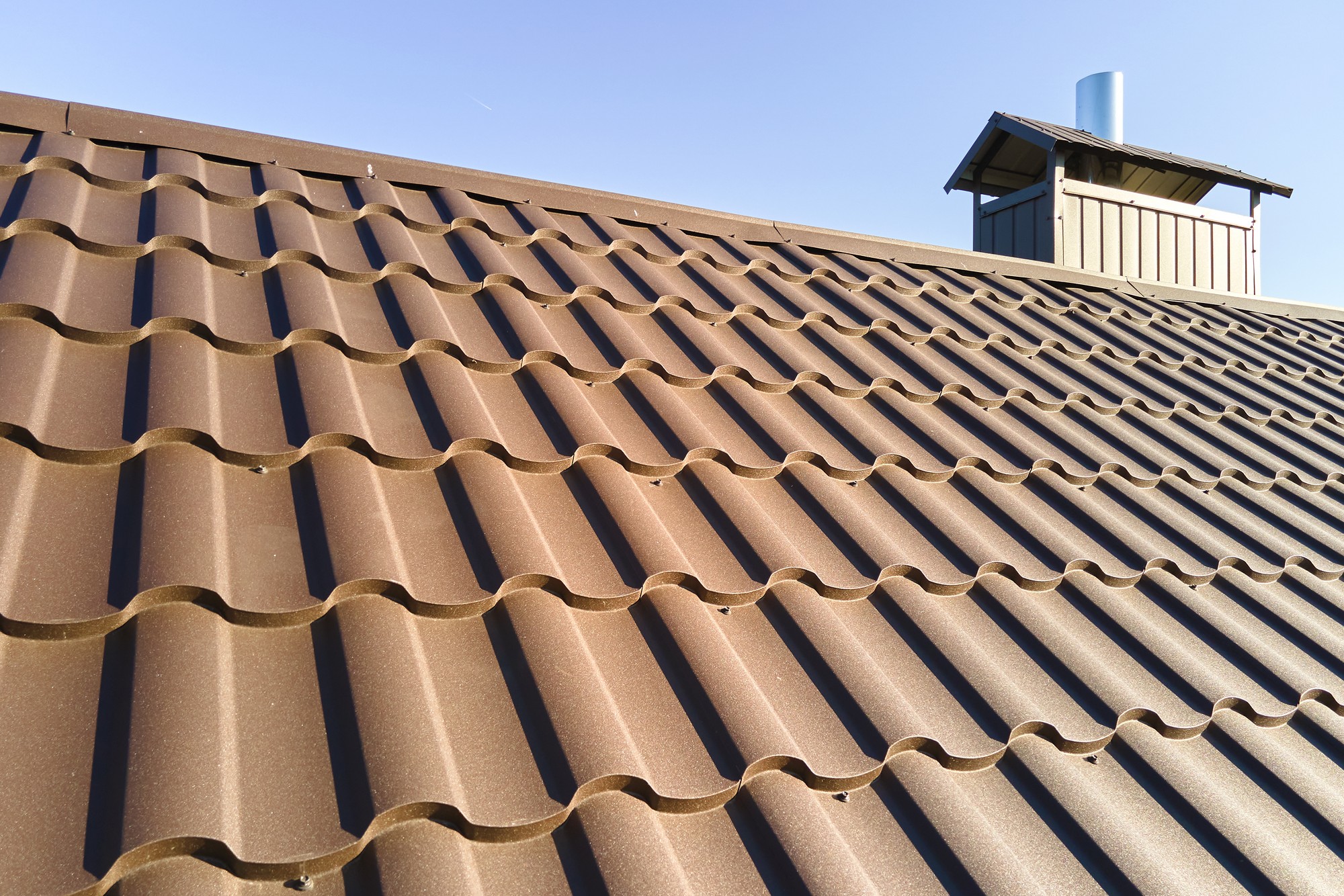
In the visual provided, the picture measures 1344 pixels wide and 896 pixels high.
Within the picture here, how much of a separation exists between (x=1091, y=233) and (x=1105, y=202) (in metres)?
0.31

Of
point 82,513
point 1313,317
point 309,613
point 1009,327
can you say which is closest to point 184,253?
point 82,513

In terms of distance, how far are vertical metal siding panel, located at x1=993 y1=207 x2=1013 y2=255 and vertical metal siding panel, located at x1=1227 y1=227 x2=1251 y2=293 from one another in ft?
6.06

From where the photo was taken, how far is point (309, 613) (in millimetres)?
1492

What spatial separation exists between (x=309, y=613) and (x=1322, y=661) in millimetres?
2396

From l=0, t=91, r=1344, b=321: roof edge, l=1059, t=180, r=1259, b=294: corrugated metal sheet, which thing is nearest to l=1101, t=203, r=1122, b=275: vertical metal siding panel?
l=1059, t=180, r=1259, b=294: corrugated metal sheet

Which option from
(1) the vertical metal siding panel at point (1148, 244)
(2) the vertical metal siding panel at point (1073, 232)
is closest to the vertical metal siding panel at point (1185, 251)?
(1) the vertical metal siding panel at point (1148, 244)

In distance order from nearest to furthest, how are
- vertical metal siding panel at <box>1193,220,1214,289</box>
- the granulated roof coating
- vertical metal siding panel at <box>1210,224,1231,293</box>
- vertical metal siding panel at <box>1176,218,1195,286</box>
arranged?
the granulated roof coating → vertical metal siding panel at <box>1176,218,1195,286</box> → vertical metal siding panel at <box>1193,220,1214,289</box> → vertical metal siding panel at <box>1210,224,1231,293</box>

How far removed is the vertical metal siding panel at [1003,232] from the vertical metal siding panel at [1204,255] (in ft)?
4.74

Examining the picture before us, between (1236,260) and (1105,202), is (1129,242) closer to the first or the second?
(1105,202)

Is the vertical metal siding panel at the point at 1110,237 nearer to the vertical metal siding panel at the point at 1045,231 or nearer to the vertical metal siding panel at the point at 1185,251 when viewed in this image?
the vertical metal siding panel at the point at 1045,231

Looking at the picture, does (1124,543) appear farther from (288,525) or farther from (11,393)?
(11,393)

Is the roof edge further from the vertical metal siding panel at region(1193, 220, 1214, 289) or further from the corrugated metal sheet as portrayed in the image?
the vertical metal siding panel at region(1193, 220, 1214, 289)

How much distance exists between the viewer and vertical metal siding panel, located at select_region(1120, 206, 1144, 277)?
7.15 meters

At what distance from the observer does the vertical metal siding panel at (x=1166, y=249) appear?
724 cm
